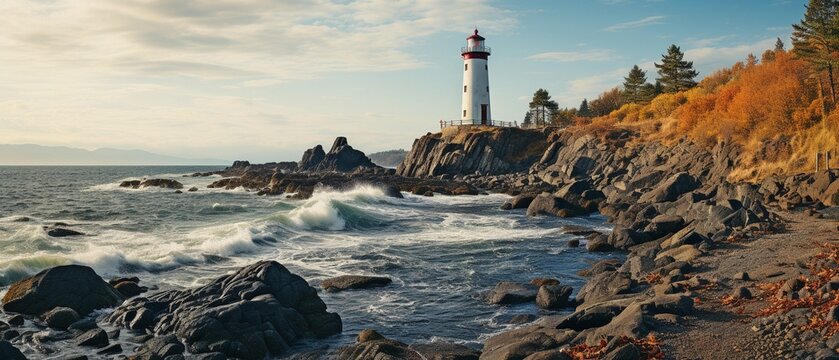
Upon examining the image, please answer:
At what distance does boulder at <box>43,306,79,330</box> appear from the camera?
17.1 meters

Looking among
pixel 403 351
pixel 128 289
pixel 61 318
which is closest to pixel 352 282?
pixel 128 289

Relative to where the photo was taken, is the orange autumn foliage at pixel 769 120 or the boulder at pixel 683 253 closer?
the boulder at pixel 683 253

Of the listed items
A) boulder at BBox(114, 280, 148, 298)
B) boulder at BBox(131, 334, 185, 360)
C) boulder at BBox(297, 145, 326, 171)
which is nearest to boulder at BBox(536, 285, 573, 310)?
boulder at BBox(131, 334, 185, 360)

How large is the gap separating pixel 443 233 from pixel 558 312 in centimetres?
1806

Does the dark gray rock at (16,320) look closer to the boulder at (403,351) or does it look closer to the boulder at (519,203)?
the boulder at (403,351)

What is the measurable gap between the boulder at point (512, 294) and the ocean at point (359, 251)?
0.42 meters

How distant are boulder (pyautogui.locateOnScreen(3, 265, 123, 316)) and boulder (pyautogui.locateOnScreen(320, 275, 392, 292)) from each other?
7.03m

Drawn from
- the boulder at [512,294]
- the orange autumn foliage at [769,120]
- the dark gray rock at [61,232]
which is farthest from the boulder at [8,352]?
the orange autumn foliage at [769,120]

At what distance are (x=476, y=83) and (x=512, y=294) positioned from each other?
238 feet

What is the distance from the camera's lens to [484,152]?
82.3 meters

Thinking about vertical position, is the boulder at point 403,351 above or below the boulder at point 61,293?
below

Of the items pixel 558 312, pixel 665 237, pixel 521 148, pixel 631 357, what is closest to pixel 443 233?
pixel 665 237

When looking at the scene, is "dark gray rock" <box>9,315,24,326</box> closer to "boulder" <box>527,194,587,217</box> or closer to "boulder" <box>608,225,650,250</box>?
"boulder" <box>608,225,650,250</box>

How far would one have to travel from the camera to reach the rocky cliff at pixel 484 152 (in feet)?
267
